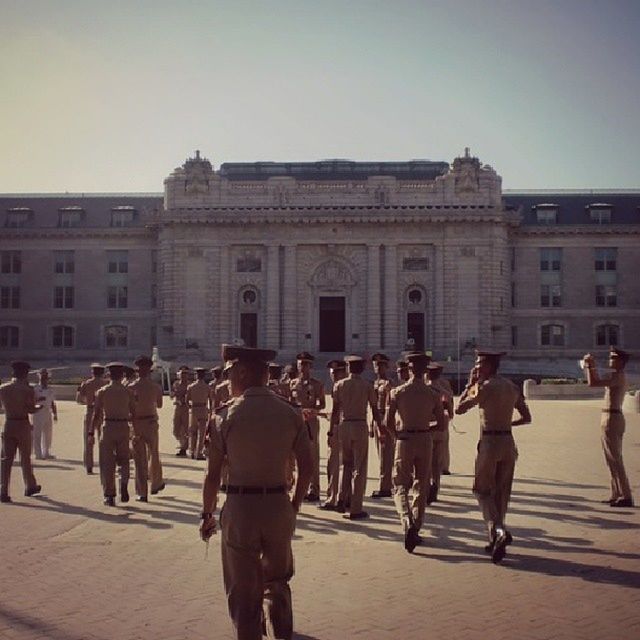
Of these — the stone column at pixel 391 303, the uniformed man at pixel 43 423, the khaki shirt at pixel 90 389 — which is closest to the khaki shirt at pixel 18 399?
the khaki shirt at pixel 90 389

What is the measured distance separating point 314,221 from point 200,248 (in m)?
8.95

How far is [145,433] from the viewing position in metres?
15.2

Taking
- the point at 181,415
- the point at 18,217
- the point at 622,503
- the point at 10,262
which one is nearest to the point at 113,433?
the point at 622,503

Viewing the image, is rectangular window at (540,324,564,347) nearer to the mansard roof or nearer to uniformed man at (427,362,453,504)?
the mansard roof

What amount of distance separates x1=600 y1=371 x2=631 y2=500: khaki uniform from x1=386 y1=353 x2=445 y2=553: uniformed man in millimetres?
3867

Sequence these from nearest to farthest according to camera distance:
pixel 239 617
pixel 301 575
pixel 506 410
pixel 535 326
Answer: pixel 239 617 → pixel 301 575 → pixel 506 410 → pixel 535 326

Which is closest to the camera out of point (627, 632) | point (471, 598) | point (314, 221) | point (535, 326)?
point (627, 632)

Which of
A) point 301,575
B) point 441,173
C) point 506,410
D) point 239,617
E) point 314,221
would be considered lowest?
point 301,575

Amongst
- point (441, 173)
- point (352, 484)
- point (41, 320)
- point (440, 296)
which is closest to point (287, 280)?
point (440, 296)

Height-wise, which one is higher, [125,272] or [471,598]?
[125,272]

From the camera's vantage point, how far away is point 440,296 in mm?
63312

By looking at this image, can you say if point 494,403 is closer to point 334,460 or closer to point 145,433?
point 334,460

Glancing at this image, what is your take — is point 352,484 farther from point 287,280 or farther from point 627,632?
point 287,280

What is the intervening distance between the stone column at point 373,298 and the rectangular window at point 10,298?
1188 inches
